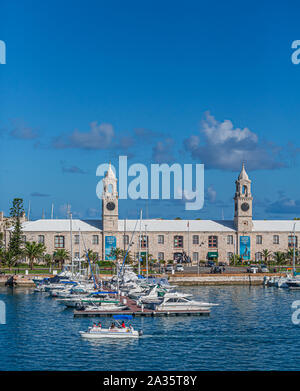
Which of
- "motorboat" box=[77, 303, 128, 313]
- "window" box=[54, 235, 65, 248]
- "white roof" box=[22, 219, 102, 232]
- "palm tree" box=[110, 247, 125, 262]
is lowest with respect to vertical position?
"motorboat" box=[77, 303, 128, 313]

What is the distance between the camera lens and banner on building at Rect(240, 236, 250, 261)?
10950 centimetres

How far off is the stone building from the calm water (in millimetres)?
40852

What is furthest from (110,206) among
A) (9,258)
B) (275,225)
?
(275,225)

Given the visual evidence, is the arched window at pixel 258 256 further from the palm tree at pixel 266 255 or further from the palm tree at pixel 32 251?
the palm tree at pixel 32 251

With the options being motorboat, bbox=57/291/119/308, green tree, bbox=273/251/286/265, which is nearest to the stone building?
green tree, bbox=273/251/286/265

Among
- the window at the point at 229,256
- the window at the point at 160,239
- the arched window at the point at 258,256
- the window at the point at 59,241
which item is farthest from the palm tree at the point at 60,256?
the arched window at the point at 258,256

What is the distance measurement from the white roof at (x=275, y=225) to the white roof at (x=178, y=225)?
5.20 metres

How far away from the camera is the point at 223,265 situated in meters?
104

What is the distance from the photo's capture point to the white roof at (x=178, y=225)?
108812 millimetres

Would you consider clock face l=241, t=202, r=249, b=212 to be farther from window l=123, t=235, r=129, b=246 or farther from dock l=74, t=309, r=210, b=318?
dock l=74, t=309, r=210, b=318

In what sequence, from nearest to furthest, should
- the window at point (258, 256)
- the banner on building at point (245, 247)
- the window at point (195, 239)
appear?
the window at point (195, 239) < the banner on building at point (245, 247) < the window at point (258, 256)

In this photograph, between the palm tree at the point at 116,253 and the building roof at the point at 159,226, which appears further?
the building roof at the point at 159,226
